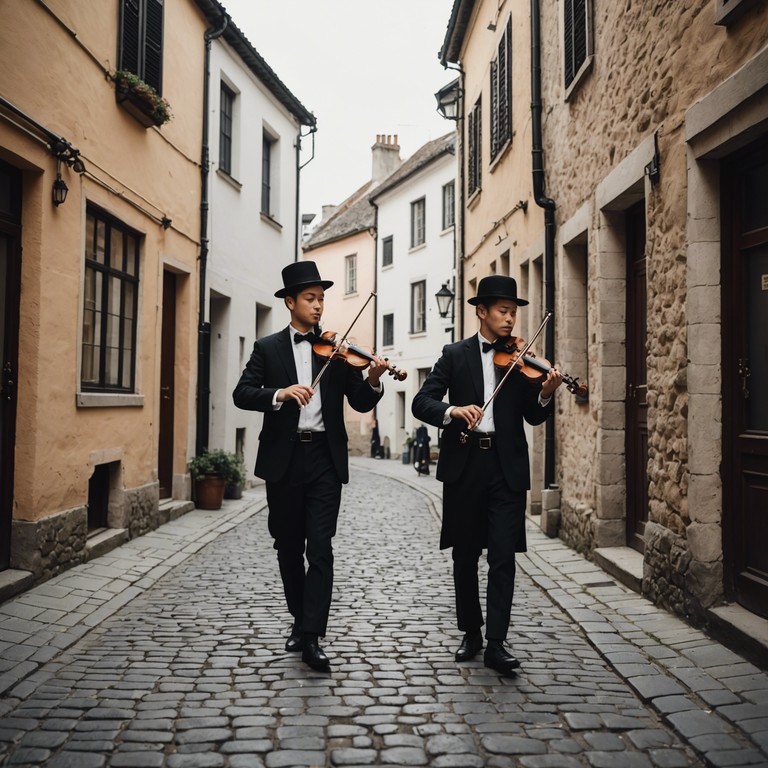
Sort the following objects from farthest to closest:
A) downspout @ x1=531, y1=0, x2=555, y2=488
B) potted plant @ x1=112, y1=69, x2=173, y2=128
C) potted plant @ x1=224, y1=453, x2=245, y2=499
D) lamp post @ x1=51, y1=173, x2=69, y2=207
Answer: potted plant @ x1=224, y1=453, x2=245, y2=499, downspout @ x1=531, y1=0, x2=555, y2=488, potted plant @ x1=112, y1=69, x2=173, y2=128, lamp post @ x1=51, y1=173, x2=69, y2=207

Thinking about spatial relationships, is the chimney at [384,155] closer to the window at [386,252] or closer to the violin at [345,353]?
the window at [386,252]

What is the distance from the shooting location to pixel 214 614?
6.45m

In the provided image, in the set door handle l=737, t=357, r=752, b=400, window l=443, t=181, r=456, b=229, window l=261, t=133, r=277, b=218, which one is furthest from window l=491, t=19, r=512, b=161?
window l=443, t=181, r=456, b=229

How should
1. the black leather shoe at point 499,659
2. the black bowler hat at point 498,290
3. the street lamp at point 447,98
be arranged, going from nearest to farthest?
the black leather shoe at point 499,659 → the black bowler hat at point 498,290 → the street lamp at point 447,98

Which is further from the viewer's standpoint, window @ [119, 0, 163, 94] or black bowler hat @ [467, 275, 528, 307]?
window @ [119, 0, 163, 94]

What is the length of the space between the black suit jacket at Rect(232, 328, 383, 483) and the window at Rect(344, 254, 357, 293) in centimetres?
3080

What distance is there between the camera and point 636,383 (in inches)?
324

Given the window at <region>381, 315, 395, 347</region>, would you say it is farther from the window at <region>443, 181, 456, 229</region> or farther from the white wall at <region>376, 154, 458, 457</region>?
the window at <region>443, 181, 456, 229</region>

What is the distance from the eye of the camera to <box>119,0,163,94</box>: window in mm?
9633

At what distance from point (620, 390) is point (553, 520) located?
7.42 ft

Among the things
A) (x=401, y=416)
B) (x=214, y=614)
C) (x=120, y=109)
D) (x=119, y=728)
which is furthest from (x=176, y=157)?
(x=401, y=416)

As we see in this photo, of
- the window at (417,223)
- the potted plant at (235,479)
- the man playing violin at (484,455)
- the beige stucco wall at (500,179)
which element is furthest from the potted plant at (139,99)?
the window at (417,223)

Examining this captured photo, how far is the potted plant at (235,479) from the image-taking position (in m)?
12.8

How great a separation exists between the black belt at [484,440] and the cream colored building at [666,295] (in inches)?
58.6
